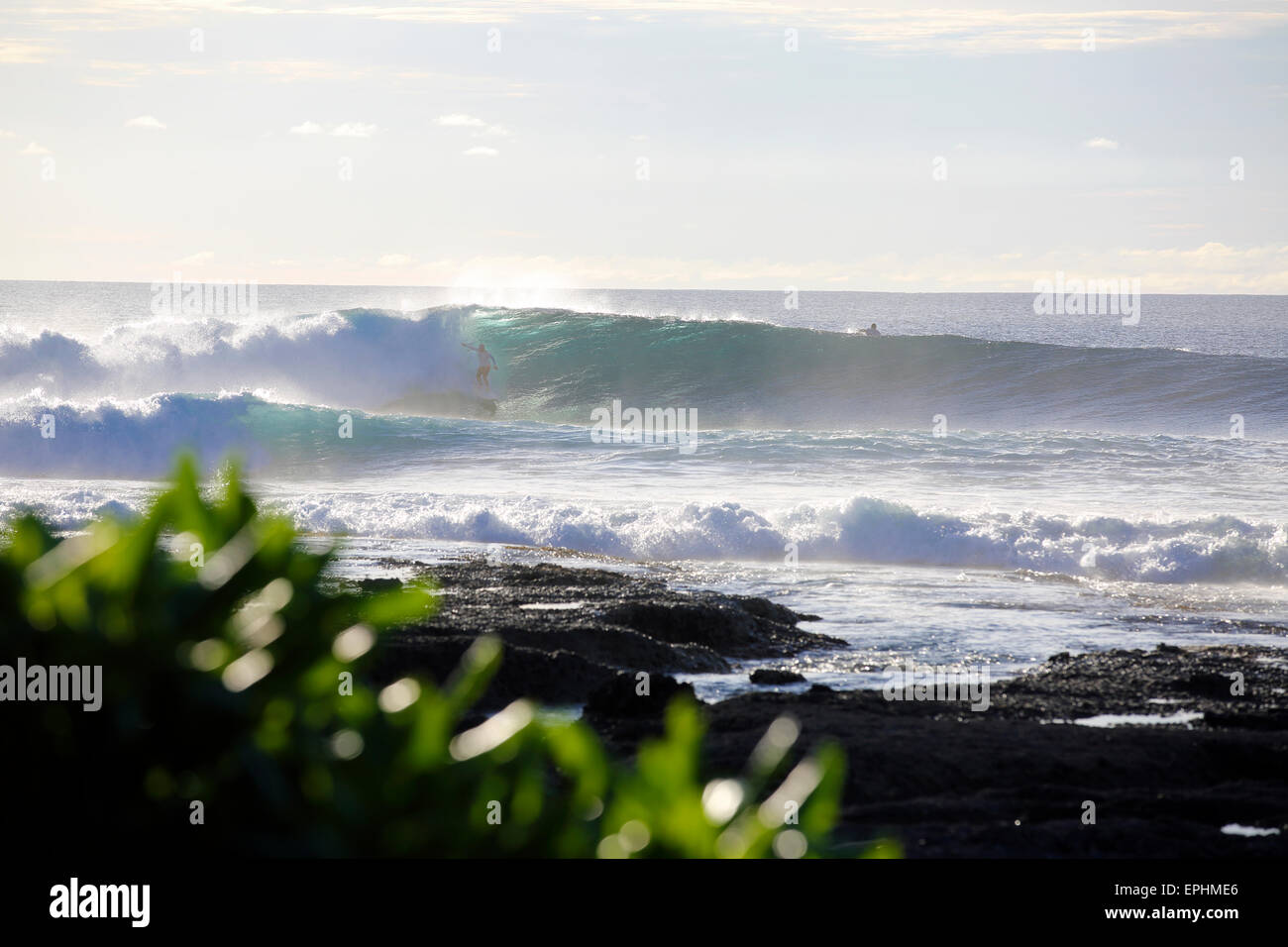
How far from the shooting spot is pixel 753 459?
2136 centimetres

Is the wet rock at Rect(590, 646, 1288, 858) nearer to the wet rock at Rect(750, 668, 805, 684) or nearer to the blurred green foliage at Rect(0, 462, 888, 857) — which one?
the wet rock at Rect(750, 668, 805, 684)

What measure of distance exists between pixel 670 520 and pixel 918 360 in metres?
19.2

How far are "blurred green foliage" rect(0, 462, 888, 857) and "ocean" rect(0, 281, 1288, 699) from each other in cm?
3

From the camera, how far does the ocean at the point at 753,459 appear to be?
1120 centimetres

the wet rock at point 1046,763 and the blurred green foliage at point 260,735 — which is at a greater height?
the blurred green foliage at point 260,735

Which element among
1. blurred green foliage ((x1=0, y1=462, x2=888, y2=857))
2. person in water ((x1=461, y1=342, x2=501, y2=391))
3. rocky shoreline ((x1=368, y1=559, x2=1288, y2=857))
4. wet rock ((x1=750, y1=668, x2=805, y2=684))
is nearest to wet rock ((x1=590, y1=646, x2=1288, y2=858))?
rocky shoreline ((x1=368, y1=559, x2=1288, y2=857))

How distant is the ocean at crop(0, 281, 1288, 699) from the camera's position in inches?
441

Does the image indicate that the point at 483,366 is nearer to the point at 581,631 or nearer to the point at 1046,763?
the point at 581,631

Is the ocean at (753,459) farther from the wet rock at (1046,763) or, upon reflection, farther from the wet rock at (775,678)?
the wet rock at (1046,763)

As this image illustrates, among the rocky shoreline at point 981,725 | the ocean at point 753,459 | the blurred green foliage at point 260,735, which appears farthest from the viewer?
the ocean at point 753,459

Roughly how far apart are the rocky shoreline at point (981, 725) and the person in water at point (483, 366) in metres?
24.2

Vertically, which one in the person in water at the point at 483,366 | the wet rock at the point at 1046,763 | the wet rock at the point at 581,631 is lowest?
the wet rock at the point at 1046,763

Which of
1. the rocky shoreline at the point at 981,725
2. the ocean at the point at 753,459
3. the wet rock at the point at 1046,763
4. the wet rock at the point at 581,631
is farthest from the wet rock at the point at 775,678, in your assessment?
the wet rock at the point at 581,631

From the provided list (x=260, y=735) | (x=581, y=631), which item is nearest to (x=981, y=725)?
(x=581, y=631)
